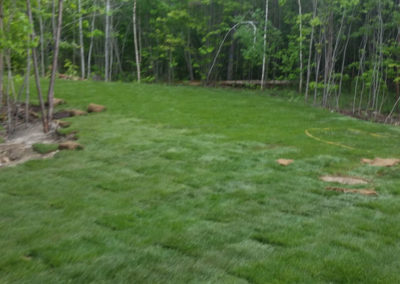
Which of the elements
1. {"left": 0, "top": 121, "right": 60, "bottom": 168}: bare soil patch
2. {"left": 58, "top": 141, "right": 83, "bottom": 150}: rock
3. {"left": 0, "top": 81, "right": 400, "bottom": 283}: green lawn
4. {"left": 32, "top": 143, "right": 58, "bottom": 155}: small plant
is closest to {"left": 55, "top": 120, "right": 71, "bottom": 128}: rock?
{"left": 0, "top": 121, "right": 60, "bottom": 168}: bare soil patch

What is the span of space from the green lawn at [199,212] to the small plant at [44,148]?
490 mm

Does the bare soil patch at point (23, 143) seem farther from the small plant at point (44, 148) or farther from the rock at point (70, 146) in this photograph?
the rock at point (70, 146)

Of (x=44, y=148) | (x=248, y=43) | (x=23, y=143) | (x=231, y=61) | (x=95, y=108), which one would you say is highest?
(x=248, y=43)

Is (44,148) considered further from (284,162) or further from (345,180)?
(345,180)

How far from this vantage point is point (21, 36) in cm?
710

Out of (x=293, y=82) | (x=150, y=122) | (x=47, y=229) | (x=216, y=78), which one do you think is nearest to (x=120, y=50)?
(x=216, y=78)

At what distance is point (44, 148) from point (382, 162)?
5.29 metres

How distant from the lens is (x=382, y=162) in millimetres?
5898

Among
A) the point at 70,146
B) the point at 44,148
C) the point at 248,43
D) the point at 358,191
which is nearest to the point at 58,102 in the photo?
the point at 44,148

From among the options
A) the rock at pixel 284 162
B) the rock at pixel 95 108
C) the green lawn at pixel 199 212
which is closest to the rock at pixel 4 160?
the green lawn at pixel 199 212

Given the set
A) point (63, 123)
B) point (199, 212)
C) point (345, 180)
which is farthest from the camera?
point (63, 123)

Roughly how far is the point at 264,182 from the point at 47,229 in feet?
8.47

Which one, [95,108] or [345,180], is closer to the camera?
[345,180]

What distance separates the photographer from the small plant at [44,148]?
6.56 metres
